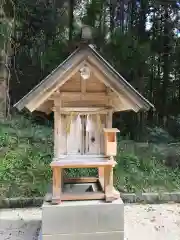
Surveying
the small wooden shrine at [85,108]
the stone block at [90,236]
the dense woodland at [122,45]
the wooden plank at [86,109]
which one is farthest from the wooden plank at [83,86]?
the dense woodland at [122,45]

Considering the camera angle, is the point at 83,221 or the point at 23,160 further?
the point at 23,160

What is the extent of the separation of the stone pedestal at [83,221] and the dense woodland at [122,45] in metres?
5.66

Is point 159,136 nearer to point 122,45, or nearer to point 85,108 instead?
point 122,45

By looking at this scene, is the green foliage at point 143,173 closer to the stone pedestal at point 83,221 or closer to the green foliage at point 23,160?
the green foliage at point 23,160

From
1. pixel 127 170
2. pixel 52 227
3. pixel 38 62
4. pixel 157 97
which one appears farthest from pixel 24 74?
pixel 52 227

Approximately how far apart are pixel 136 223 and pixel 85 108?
7.28ft

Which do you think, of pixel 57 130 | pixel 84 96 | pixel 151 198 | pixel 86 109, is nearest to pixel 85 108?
pixel 86 109

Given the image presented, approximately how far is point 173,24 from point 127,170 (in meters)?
6.84

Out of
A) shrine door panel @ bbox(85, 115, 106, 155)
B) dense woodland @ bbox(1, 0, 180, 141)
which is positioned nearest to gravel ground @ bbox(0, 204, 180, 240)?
shrine door panel @ bbox(85, 115, 106, 155)

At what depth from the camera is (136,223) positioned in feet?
14.0

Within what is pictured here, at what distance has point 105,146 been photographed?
10.3ft

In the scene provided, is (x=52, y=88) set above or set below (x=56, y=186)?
above

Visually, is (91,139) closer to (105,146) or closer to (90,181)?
(105,146)

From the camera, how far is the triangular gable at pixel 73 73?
287 cm
